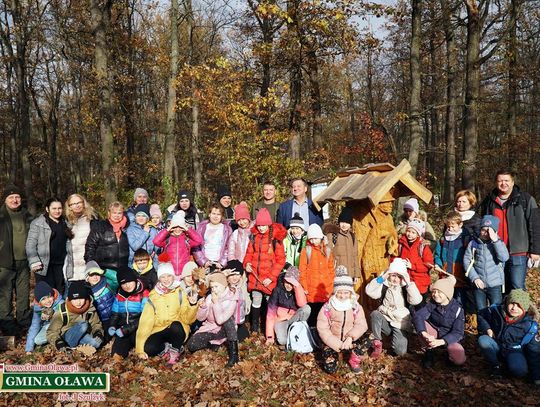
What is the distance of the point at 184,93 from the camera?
15.7 meters

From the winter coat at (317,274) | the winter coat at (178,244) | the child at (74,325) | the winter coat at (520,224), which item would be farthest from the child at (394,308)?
the child at (74,325)

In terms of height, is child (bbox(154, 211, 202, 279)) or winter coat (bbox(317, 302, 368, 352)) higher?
child (bbox(154, 211, 202, 279))

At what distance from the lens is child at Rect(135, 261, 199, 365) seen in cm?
525

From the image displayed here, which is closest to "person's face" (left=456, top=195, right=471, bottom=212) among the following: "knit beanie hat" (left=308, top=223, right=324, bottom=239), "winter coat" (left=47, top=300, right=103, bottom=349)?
"knit beanie hat" (left=308, top=223, right=324, bottom=239)

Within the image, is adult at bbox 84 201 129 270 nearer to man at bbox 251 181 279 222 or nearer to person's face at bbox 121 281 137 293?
person's face at bbox 121 281 137 293

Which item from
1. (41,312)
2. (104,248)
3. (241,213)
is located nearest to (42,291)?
(41,312)

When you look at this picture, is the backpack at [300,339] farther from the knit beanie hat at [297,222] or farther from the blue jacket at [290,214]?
the blue jacket at [290,214]

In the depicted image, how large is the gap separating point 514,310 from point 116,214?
18.2 feet

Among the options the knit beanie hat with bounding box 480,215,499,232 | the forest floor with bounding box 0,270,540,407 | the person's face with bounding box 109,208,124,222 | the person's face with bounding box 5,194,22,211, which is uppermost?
the person's face with bounding box 5,194,22,211

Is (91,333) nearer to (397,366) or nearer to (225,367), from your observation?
(225,367)

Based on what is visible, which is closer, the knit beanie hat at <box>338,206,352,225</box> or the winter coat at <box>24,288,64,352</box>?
the winter coat at <box>24,288,64,352</box>

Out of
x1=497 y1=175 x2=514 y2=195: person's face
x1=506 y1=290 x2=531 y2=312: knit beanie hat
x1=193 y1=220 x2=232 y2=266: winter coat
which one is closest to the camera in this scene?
x1=506 y1=290 x2=531 y2=312: knit beanie hat

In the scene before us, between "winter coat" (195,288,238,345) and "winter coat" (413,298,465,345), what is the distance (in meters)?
2.41

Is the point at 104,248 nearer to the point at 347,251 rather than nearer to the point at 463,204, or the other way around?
the point at 347,251
